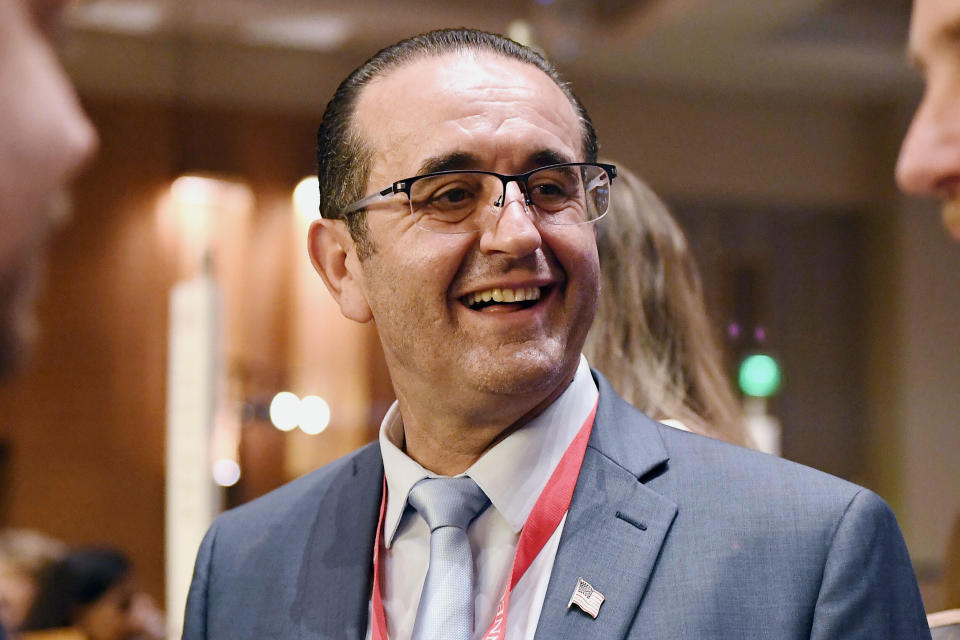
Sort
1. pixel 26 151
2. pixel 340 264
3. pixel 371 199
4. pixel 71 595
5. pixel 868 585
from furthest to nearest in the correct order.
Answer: pixel 71 595 < pixel 340 264 < pixel 371 199 < pixel 868 585 < pixel 26 151

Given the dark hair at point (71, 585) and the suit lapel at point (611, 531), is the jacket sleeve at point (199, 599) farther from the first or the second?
the dark hair at point (71, 585)

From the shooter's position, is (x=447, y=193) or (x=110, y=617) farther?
(x=110, y=617)

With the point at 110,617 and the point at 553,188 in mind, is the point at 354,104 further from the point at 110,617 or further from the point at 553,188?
the point at 110,617

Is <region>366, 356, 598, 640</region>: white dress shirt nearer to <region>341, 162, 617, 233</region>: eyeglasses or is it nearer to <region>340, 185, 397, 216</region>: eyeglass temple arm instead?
<region>341, 162, 617, 233</region>: eyeglasses

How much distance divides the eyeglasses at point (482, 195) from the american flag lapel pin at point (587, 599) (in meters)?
0.46

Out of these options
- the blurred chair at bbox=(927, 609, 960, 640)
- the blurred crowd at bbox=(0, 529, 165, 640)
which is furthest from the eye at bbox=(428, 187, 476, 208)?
the blurred crowd at bbox=(0, 529, 165, 640)

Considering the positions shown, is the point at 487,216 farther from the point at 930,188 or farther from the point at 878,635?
the point at 930,188

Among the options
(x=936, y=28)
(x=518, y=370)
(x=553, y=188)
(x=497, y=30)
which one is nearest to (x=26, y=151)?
(x=936, y=28)

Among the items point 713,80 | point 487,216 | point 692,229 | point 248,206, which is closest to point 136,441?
point 248,206

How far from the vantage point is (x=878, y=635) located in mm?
1094

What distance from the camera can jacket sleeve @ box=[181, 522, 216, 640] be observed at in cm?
151

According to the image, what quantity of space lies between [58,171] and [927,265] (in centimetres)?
652

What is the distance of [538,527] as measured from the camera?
1.27 m

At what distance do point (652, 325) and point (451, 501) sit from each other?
0.68 metres
